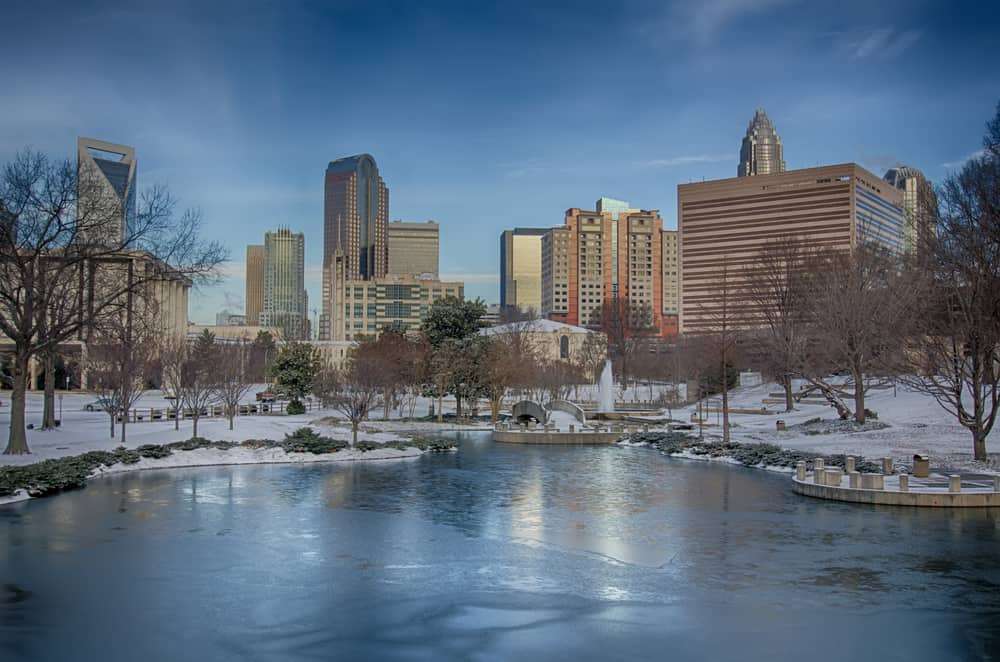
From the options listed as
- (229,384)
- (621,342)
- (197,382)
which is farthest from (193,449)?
(621,342)

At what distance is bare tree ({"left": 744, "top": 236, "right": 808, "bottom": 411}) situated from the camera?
47.7m

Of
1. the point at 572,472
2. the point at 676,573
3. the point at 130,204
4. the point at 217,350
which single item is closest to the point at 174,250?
the point at 130,204

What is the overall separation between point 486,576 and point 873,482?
13.6 metres

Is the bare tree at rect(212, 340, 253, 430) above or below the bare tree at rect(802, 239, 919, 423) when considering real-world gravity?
below

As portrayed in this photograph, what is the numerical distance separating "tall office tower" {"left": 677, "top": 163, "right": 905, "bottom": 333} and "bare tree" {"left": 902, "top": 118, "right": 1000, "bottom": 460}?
400ft

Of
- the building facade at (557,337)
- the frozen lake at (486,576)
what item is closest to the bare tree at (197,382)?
the frozen lake at (486,576)

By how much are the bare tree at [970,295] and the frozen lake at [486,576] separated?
9.12 metres

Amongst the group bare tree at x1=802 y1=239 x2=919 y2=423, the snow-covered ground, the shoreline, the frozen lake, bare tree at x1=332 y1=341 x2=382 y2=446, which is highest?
bare tree at x1=802 y1=239 x2=919 y2=423

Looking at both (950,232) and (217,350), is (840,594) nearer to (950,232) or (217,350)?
(950,232)

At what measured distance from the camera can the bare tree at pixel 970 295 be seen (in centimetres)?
2897

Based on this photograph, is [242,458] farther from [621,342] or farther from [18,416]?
[621,342]

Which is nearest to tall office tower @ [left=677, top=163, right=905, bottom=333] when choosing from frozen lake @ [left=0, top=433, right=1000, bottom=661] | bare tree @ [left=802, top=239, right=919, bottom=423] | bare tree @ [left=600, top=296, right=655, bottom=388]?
bare tree @ [left=600, top=296, right=655, bottom=388]

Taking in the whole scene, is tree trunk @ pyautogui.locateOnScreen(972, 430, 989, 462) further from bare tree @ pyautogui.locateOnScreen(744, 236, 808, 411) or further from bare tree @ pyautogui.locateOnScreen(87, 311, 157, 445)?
bare tree @ pyautogui.locateOnScreen(87, 311, 157, 445)

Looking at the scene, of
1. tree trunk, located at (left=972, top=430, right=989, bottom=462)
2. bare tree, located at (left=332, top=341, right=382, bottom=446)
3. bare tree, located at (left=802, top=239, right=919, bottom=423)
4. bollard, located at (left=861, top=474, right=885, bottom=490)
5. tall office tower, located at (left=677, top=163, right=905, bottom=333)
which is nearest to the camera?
bollard, located at (left=861, top=474, right=885, bottom=490)
